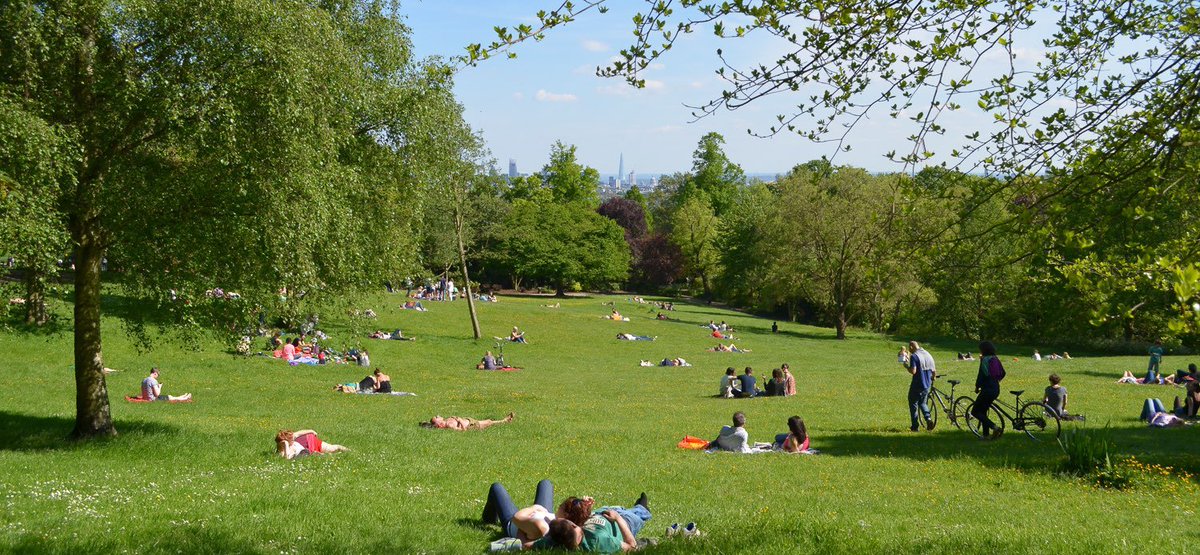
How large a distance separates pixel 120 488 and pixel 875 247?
9.37 m

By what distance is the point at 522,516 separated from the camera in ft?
31.0

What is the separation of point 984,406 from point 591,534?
10.4m

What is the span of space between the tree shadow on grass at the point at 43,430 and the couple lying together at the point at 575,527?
9058mm

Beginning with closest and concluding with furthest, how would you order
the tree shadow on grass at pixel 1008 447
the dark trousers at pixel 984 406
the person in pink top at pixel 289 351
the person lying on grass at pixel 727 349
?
1. the tree shadow on grass at pixel 1008 447
2. the dark trousers at pixel 984 406
3. the person in pink top at pixel 289 351
4. the person lying on grass at pixel 727 349

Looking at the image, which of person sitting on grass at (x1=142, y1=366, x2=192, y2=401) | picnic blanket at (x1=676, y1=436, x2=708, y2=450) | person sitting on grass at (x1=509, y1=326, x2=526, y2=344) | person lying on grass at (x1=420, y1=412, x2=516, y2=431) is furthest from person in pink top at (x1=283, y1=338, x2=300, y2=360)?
picnic blanket at (x1=676, y1=436, x2=708, y2=450)

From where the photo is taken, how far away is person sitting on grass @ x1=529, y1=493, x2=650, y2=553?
30.1ft

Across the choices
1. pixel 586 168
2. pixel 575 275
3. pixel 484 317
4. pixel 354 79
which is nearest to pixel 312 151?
pixel 354 79

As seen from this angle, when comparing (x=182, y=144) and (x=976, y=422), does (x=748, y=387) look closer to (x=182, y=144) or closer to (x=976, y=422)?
(x=976, y=422)

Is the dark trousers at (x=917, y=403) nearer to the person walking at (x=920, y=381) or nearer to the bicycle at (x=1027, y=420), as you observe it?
the person walking at (x=920, y=381)

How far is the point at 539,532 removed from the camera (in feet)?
30.9

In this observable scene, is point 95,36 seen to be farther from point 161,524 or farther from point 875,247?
point 875,247

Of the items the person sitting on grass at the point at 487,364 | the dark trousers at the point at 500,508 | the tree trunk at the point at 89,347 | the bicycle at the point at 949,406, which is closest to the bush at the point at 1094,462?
the bicycle at the point at 949,406

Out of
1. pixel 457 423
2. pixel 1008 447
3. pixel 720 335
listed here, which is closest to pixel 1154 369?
pixel 1008 447

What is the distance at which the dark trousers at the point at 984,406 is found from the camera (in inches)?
653
